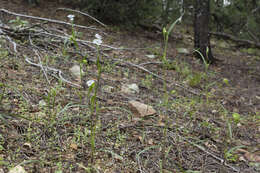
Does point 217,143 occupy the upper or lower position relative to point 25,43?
lower

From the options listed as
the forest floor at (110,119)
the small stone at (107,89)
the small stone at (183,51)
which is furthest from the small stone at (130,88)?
the small stone at (183,51)

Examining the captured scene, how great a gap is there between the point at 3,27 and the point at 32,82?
1260 mm

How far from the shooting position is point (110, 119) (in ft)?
6.29

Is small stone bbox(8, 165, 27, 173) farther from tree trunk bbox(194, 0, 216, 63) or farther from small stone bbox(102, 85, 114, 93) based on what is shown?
tree trunk bbox(194, 0, 216, 63)

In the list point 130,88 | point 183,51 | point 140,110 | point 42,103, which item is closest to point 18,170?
point 42,103

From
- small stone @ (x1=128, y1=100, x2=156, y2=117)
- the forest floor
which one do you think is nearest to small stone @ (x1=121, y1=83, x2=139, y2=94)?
the forest floor

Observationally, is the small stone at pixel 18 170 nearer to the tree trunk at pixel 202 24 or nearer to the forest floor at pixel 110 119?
the forest floor at pixel 110 119

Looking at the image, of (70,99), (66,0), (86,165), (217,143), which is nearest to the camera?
(86,165)

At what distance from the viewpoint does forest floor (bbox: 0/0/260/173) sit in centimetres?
146

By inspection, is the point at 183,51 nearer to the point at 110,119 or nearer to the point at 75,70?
the point at 75,70

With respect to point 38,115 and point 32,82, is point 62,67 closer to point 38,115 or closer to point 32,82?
point 32,82

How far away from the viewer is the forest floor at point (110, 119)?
1.46m

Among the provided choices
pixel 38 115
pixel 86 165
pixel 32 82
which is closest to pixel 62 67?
pixel 32 82

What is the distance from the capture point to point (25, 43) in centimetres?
303
